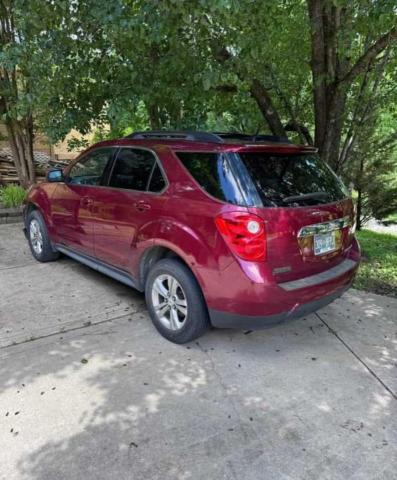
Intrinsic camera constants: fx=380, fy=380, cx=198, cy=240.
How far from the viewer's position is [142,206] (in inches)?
128

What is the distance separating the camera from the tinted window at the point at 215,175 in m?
2.61

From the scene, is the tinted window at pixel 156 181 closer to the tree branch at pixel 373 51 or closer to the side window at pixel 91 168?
the side window at pixel 91 168

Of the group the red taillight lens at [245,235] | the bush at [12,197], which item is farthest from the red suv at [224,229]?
the bush at [12,197]

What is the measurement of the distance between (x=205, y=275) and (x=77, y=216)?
2.02 metres

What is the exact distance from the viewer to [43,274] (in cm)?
455

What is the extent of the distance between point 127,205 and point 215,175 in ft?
3.39

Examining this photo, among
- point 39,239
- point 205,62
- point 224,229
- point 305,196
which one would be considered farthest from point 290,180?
point 39,239

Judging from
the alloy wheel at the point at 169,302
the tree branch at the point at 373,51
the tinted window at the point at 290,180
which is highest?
the tree branch at the point at 373,51

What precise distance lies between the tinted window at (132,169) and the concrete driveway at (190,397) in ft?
3.99

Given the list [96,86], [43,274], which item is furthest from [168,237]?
[96,86]

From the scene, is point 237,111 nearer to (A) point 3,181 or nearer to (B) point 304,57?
(B) point 304,57

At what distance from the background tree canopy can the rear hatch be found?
1.23 m

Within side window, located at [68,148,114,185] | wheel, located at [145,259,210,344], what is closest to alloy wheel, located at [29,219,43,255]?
side window, located at [68,148,114,185]

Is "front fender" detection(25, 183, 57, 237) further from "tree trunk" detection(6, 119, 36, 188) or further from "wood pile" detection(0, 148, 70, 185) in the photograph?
"wood pile" detection(0, 148, 70, 185)
